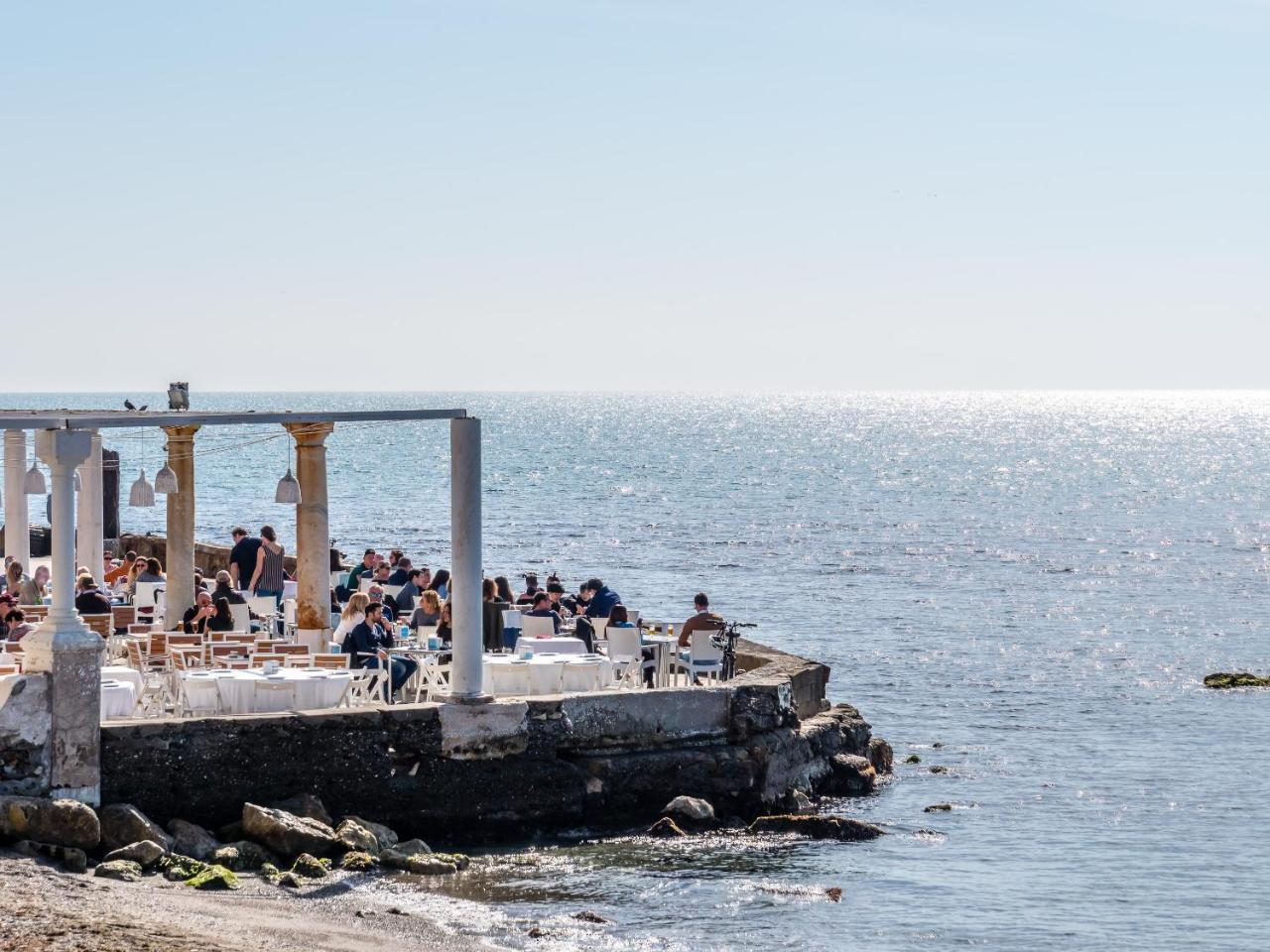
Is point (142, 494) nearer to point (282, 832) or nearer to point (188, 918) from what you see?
point (282, 832)

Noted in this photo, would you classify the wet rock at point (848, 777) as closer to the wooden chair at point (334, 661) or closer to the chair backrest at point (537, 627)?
the chair backrest at point (537, 627)

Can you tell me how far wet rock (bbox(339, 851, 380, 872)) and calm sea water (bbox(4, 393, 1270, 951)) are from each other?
406 millimetres

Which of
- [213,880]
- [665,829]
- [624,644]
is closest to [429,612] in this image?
[624,644]

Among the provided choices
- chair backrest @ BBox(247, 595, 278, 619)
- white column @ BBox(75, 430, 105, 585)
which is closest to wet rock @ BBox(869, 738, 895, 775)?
chair backrest @ BBox(247, 595, 278, 619)

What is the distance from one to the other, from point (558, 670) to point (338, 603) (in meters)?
6.01

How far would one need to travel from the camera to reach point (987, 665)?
3372 centimetres

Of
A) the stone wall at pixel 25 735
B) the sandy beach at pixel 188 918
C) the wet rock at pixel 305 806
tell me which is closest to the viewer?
the sandy beach at pixel 188 918

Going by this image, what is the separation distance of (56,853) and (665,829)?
558 cm

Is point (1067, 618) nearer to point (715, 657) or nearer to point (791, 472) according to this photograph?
point (715, 657)

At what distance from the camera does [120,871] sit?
1342 cm

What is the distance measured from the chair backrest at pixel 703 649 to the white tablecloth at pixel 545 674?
1576 mm

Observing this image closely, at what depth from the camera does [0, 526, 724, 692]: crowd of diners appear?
58.0 ft

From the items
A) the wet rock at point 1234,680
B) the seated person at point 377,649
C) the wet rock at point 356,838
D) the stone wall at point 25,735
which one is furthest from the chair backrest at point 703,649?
the wet rock at point 1234,680

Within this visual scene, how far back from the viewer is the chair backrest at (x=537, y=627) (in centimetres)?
1959
